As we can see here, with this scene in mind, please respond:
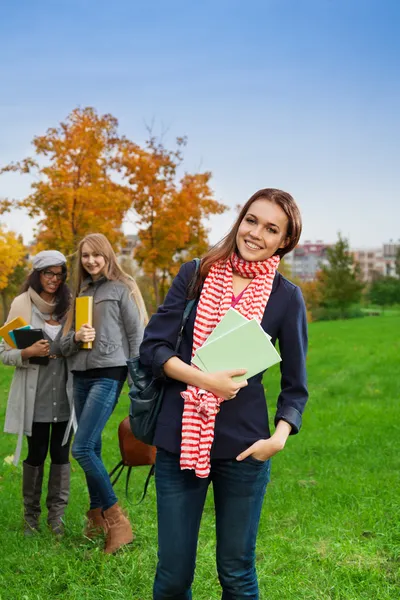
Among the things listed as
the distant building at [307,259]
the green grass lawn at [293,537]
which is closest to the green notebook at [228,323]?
the green grass lawn at [293,537]

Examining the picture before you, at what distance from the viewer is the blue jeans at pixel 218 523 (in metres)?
2.70

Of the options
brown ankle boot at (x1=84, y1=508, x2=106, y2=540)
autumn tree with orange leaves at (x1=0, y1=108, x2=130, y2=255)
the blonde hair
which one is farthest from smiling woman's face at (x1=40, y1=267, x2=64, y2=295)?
autumn tree with orange leaves at (x1=0, y1=108, x2=130, y2=255)

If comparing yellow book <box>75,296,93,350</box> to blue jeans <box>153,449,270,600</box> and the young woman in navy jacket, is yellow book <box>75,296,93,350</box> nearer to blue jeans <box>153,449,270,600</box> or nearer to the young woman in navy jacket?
the young woman in navy jacket

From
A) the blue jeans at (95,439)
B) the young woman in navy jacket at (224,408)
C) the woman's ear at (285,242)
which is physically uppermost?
the woman's ear at (285,242)

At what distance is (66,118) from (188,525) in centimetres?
1978

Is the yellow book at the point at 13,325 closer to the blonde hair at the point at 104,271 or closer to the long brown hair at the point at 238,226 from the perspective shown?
the blonde hair at the point at 104,271

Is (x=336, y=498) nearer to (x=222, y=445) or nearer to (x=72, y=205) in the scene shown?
(x=222, y=445)

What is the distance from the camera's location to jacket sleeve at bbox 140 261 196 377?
107 inches

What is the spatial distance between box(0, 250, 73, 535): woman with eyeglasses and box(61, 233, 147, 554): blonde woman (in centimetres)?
21

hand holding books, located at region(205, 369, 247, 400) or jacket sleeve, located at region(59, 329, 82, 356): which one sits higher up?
hand holding books, located at region(205, 369, 247, 400)

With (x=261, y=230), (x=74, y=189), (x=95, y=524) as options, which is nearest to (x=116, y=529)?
(x=95, y=524)

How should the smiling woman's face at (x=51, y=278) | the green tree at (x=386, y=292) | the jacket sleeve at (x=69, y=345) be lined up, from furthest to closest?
the green tree at (x=386, y=292) → the smiling woman's face at (x=51, y=278) → the jacket sleeve at (x=69, y=345)

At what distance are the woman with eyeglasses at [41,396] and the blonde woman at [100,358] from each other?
8.4 inches

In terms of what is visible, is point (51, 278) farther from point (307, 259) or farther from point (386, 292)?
point (307, 259)
